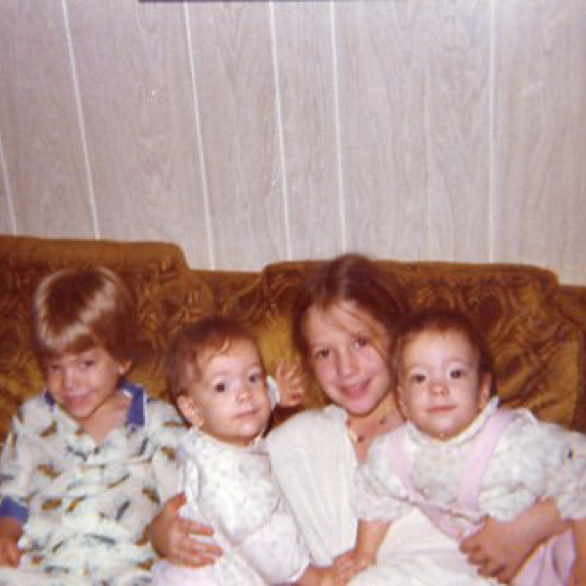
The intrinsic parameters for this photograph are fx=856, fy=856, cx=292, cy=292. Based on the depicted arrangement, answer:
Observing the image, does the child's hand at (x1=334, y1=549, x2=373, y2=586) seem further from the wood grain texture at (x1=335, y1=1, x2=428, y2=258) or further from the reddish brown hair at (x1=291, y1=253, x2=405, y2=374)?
the wood grain texture at (x1=335, y1=1, x2=428, y2=258)

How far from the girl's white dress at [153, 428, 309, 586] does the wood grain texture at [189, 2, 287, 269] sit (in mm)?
566

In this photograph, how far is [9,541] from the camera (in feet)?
5.24

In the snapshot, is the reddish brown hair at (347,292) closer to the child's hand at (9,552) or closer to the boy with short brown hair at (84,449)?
the boy with short brown hair at (84,449)

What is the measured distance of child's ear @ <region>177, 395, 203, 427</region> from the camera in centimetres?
151

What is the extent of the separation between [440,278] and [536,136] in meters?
0.34

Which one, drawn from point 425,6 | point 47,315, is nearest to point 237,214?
point 47,315

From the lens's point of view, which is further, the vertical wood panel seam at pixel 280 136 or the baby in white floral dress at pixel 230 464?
the vertical wood panel seam at pixel 280 136

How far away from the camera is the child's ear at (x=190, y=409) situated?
4.94 feet

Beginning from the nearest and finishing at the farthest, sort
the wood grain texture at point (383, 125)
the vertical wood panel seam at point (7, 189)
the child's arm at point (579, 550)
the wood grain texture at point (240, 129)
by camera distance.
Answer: the child's arm at point (579, 550)
the wood grain texture at point (383, 125)
the wood grain texture at point (240, 129)
the vertical wood panel seam at point (7, 189)

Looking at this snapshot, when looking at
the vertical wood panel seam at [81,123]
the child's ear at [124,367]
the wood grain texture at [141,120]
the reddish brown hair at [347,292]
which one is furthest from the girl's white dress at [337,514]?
the vertical wood panel seam at [81,123]

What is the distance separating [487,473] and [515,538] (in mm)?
106

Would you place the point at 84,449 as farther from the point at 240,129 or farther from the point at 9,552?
the point at 240,129

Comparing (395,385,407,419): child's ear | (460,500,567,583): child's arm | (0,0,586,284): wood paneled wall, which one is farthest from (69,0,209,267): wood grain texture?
(460,500,567,583): child's arm

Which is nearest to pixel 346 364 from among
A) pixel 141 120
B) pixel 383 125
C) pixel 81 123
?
pixel 383 125
